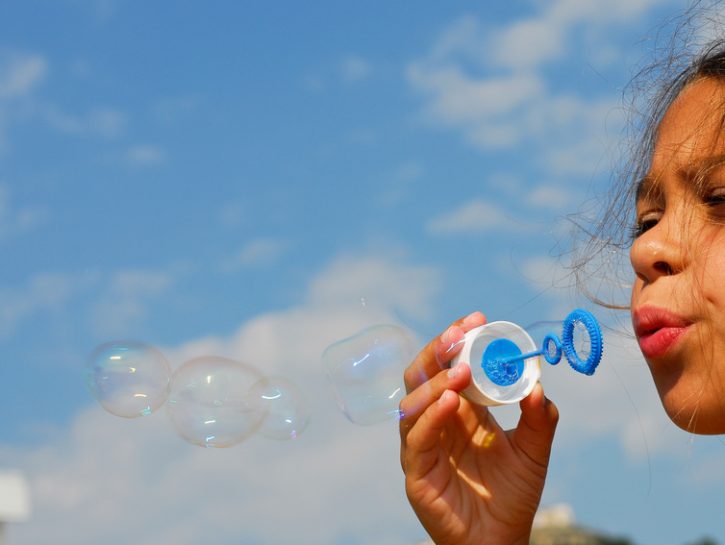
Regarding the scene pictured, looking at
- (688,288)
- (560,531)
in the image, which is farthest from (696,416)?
(560,531)

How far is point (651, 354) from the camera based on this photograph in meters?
2.30

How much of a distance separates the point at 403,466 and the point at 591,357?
718 millimetres

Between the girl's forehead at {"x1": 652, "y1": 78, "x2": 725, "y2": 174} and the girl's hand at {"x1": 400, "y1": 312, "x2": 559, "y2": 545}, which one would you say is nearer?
the girl's forehead at {"x1": 652, "y1": 78, "x2": 725, "y2": 174}

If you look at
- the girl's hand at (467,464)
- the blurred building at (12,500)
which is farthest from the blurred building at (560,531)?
the girl's hand at (467,464)

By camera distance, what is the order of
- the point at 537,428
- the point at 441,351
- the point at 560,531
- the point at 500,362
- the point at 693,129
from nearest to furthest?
1. the point at 693,129
2. the point at 500,362
3. the point at 441,351
4. the point at 537,428
5. the point at 560,531

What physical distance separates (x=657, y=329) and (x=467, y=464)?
86cm

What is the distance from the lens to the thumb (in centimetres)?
285

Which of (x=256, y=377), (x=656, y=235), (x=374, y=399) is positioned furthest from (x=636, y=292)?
(x=256, y=377)

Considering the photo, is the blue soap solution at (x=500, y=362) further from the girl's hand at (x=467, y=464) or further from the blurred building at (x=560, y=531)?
the blurred building at (x=560, y=531)

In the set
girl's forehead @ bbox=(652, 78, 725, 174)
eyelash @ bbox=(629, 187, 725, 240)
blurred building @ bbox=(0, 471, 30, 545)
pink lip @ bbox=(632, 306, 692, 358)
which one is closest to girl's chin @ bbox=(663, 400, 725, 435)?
pink lip @ bbox=(632, 306, 692, 358)

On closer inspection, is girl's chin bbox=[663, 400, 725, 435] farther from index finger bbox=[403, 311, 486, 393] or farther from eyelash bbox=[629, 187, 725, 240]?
index finger bbox=[403, 311, 486, 393]

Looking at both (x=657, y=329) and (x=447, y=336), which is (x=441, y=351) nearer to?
(x=447, y=336)

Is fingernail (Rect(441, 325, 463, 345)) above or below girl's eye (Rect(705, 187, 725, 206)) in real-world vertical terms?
above

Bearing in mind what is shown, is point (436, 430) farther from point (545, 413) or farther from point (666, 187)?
point (666, 187)
